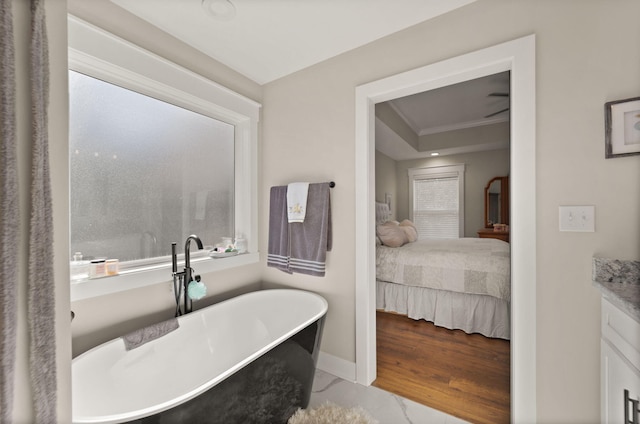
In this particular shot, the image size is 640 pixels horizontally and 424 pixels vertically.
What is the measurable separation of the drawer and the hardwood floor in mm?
889

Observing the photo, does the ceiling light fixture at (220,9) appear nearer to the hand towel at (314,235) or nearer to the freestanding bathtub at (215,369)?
the hand towel at (314,235)

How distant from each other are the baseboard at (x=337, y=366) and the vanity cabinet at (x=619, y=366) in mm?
1344

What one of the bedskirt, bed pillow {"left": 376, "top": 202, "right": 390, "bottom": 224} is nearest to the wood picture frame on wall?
the bedskirt

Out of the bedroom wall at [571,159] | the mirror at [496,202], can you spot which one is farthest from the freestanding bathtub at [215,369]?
the mirror at [496,202]

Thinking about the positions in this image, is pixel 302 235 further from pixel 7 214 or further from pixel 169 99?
pixel 7 214

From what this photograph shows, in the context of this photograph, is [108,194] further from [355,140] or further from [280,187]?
[355,140]

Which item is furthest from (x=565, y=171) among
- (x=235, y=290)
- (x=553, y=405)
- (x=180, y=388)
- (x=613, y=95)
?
(x=180, y=388)

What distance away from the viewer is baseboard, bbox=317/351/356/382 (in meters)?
2.09

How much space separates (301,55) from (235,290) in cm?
193

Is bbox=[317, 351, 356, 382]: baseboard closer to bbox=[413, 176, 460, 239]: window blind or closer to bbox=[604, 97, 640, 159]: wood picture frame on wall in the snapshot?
bbox=[604, 97, 640, 159]: wood picture frame on wall

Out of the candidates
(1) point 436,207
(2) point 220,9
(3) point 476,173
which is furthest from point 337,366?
(3) point 476,173

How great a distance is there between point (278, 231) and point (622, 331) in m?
2.04

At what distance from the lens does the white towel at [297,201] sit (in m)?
2.22

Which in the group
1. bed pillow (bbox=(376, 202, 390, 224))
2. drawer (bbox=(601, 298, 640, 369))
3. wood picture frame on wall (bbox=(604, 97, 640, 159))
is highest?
wood picture frame on wall (bbox=(604, 97, 640, 159))
